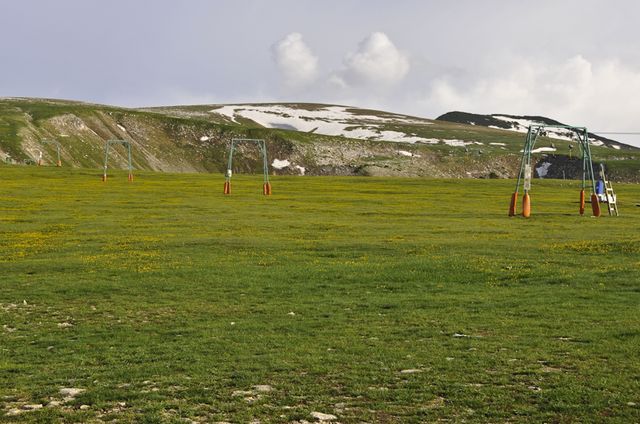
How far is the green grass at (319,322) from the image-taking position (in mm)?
11945

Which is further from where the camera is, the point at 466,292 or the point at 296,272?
the point at 296,272

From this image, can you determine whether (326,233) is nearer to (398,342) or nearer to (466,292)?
(466,292)

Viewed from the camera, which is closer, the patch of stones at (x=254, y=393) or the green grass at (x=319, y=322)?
the green grass at (x=319, y=322)

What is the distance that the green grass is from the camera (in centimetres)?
1195

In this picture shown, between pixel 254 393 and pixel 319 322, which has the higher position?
pixel 254 393

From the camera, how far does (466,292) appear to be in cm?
2461

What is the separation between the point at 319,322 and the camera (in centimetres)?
1919

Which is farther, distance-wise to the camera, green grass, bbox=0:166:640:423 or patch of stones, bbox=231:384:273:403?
patch of stones, bbox=231:384:273:403

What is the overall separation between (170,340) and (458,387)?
792 cm

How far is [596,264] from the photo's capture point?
30406 mm

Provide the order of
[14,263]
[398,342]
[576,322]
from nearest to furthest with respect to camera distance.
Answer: [398,342]
[576,322]
[14,263]

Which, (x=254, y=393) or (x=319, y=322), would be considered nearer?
(x=254, y=393)

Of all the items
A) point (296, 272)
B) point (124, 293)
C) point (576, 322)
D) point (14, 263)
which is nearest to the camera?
point (576, 322)

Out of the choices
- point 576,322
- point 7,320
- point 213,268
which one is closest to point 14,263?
point 213,268
